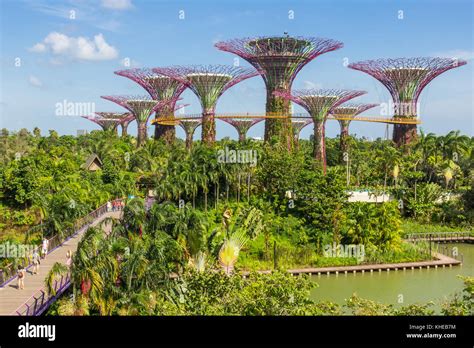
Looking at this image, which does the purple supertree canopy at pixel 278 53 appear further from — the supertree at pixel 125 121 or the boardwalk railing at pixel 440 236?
the supertree at pixel 125 121

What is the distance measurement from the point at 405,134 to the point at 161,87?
2495 centimetres

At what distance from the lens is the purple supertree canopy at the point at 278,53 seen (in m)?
42.7

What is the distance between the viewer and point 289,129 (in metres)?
45.3

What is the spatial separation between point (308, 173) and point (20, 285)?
19.7 m

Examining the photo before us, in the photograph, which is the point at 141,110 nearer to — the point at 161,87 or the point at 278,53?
the point at 161,87

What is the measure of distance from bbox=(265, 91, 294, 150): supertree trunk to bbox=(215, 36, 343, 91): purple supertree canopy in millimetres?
1013

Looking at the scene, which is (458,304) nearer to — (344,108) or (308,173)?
(308,173)

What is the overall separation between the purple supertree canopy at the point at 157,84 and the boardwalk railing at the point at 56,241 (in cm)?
3192

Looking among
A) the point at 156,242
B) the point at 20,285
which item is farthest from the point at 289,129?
the point at 20,285

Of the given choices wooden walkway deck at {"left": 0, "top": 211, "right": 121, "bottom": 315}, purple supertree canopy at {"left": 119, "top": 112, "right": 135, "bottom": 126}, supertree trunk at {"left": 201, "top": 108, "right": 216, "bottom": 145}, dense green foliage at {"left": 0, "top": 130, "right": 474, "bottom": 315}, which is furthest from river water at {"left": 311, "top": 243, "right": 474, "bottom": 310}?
purple supertree canopy at {"left": 119, "top": 112, "right": 135, "bottom": 126}

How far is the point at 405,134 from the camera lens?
53938mm

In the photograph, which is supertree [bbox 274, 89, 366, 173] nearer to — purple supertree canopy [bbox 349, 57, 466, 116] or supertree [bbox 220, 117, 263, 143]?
purple supertree canopy [bbox 349, 57, 466, 116]

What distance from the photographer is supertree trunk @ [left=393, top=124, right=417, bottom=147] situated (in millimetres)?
53719
